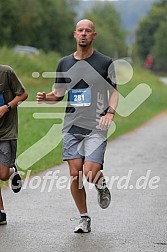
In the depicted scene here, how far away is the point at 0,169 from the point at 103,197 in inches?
43.4

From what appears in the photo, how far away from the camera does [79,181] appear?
8.21 m

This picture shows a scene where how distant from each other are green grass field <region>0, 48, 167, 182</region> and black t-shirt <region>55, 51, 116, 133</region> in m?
4.65

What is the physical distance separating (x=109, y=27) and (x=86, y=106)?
110 m

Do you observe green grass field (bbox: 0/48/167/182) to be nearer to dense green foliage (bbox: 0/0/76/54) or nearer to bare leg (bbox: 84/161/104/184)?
bare leg (bbox: 84/161/104/184)

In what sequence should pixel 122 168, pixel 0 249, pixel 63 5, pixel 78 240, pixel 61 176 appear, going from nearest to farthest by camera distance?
pixel 0 249, pixel 78 240, pixel 61 176, pixel 122 168, pixel 63 5

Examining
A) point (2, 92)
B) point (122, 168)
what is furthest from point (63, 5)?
point (2, 92)

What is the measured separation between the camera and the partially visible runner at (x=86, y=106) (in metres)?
8.03

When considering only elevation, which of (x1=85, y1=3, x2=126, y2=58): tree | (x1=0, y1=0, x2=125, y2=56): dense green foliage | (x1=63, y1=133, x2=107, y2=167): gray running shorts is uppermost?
(x1=63, y1=133, x2=107, y2=167): gray running shorts

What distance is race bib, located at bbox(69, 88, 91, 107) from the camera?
26.4ft

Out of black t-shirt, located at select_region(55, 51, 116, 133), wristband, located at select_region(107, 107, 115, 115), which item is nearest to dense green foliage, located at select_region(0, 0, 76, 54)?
black t-shirt, located at select_region(55, 51, 116, 133)

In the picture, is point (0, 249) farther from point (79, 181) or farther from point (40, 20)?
point (40, 20)

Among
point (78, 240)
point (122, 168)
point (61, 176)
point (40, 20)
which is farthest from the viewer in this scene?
point (40, 20)

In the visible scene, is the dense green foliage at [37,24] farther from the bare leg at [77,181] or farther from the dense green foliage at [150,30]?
the dense green foliage at [150,30]

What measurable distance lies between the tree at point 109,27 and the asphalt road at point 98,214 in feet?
→ 243
